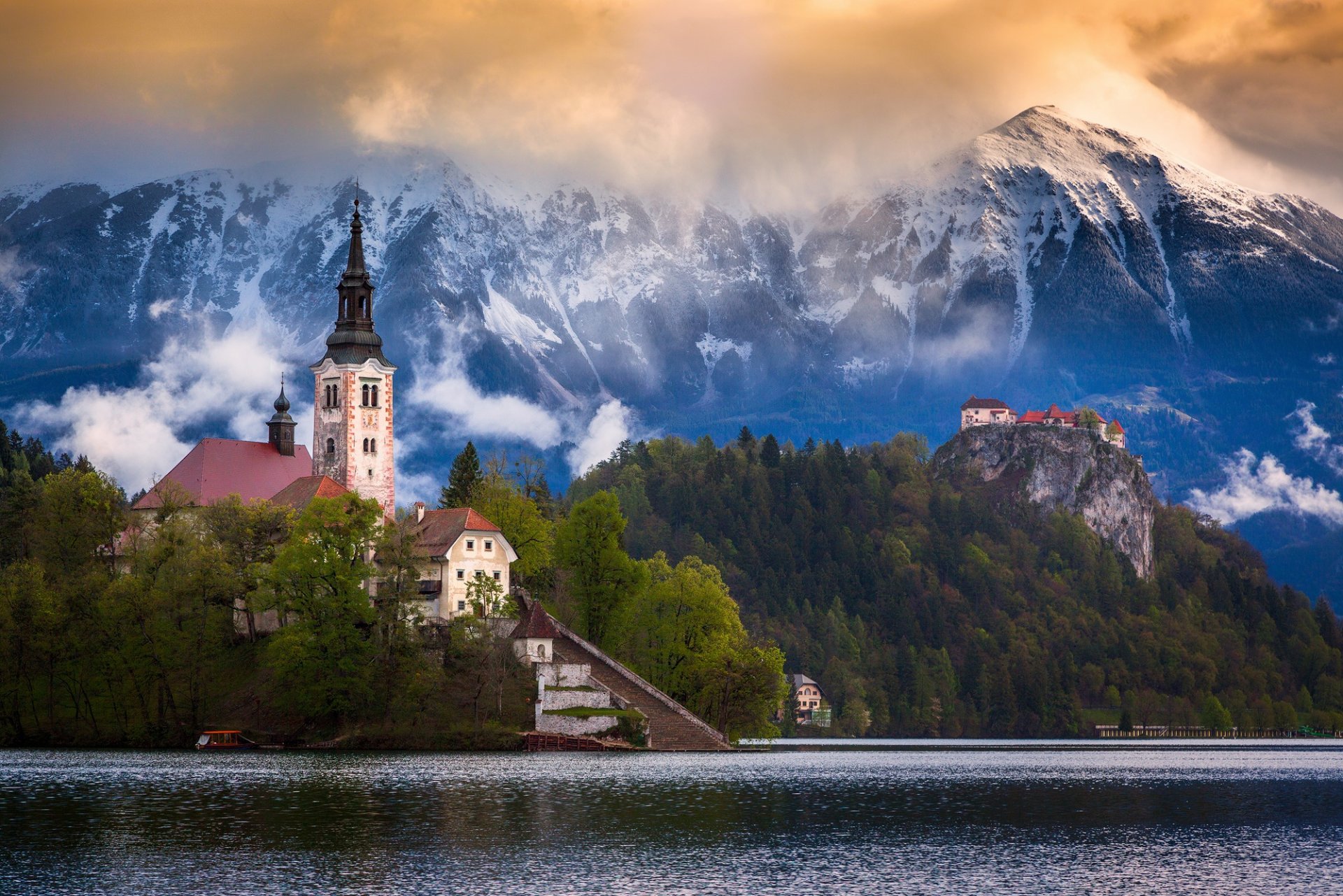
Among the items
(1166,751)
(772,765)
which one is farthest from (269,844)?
(1166,751)

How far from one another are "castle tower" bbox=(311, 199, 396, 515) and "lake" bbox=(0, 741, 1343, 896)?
37235mm

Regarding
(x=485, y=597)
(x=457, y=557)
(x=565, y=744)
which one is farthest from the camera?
(x=457, y=557)

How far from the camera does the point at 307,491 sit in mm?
122875

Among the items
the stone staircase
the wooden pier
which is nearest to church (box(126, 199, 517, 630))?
the stone staircase

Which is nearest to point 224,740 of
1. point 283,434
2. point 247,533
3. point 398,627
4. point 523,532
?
point 398,627

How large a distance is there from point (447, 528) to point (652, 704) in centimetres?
1926

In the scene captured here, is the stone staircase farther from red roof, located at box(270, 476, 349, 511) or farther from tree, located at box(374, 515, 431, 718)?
red roof, located at box(270, 476, 349, 511)

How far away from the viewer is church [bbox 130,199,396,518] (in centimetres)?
12925

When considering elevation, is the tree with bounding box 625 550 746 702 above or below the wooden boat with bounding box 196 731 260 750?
above

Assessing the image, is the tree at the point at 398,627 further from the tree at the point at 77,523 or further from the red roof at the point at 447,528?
the tree at the point at 77,523

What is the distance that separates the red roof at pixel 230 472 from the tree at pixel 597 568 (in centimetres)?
2222

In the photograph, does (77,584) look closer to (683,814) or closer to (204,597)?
(204,597)

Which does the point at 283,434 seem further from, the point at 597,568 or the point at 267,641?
the point at 597,568

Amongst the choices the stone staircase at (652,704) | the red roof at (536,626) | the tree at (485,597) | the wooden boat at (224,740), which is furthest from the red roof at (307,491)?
the stone staircase at (652,704)
